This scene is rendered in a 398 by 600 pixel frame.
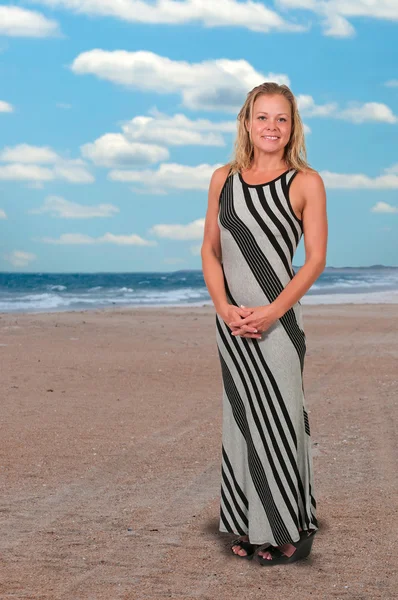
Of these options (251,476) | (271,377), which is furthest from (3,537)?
(271,377)

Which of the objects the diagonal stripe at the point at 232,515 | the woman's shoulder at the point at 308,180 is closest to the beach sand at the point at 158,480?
the diagonal stripe at the point at 232,515

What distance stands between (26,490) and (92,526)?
3.03 ft

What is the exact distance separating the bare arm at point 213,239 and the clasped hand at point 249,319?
0.21 m

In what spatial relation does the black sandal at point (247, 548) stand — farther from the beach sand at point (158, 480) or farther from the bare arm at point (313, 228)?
the bare arm at point (313, 228)

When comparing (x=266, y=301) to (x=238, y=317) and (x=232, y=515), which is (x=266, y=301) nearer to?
(x=238, y=317)

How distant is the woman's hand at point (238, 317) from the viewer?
362 centimetres

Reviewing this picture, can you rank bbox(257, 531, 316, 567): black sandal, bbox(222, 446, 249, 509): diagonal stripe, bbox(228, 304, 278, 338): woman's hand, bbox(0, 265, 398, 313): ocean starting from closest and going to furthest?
bbox(228, 304, 278, 338): woman's hand < bbox(257, 531, 316, 567): black sandal < bbox(222, 446, 249, 509): diagonal stripe < bbox(0, 265, 398, 313): ocean

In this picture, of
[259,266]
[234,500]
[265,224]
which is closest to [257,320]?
[259,266]

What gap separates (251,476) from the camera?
13.0 ft

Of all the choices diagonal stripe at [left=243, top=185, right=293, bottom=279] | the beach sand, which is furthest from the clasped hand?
the beach sand

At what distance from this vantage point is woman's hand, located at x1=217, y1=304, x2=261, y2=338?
3.62 meters

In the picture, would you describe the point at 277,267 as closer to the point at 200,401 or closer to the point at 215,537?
the point at 215,537

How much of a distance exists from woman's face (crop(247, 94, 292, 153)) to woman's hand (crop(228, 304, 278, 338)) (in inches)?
30.1

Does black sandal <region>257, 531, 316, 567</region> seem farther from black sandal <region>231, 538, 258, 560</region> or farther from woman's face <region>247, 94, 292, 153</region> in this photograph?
woman's face <region>247, 94, 292, 153</region>
